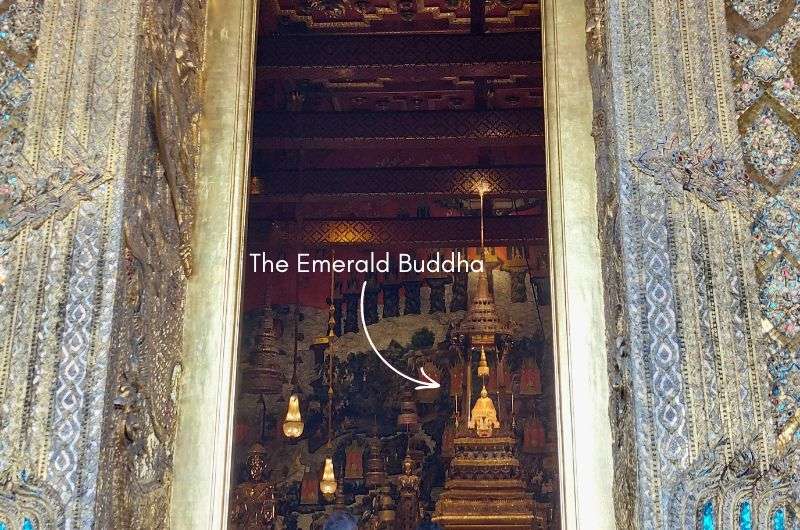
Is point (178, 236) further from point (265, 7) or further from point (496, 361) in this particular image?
point (496, 361)

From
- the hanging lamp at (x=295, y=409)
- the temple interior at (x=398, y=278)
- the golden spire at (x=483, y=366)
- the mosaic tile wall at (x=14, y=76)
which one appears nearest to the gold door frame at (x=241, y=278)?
the temple interior at (x=398, y=278)

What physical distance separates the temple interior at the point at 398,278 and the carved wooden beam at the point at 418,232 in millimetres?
18

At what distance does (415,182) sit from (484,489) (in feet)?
9.93

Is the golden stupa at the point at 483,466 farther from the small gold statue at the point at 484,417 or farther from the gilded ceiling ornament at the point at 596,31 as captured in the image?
the gilded ceiling ornament at the point at 596,31

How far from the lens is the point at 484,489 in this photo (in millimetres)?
8523

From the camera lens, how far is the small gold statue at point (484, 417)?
7.93 metres

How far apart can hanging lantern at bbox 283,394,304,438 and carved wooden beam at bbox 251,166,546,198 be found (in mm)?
1490

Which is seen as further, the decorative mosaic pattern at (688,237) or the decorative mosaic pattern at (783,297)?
the decorative mosaic pattern at (783,297)

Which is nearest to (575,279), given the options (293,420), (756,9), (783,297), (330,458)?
(783,297)

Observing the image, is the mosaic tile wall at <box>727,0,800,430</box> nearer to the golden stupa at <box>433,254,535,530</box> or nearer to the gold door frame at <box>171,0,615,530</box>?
the gold door frame at <box>171,0,615,530</box>

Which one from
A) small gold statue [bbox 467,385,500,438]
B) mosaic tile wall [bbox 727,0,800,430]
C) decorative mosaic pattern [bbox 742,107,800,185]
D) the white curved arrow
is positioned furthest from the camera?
small gold statue [bbox 467,385,500,438]

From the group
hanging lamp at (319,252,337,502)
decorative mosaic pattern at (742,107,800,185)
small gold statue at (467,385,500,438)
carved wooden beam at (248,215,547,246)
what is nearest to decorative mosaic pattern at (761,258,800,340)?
decorative mosaic pattern at (742,107,800,185)

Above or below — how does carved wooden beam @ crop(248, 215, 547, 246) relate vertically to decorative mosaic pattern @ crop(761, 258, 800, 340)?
above

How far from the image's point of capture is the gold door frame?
3.77m
